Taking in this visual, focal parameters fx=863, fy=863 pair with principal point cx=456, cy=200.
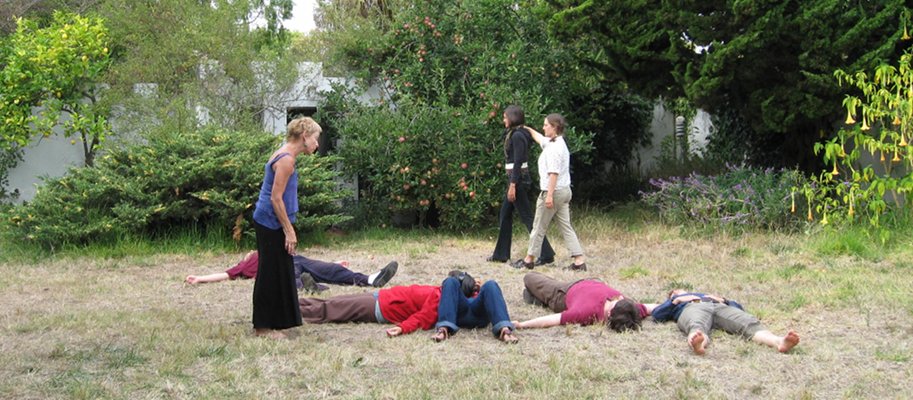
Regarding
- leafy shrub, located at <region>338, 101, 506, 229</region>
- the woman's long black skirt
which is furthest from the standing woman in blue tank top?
leafy shrub, located at <region>338, 101, 506, 229</region>

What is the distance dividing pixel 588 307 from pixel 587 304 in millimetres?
33

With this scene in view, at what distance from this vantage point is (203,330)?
5797mm

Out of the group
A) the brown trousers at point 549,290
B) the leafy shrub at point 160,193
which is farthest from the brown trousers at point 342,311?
the leafy shrub at point 160,193

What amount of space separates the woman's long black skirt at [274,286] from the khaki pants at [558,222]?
3.40 metres

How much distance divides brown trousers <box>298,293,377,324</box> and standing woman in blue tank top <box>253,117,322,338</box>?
479mm

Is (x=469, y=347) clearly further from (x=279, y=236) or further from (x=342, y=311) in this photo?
(x=279, y=236)

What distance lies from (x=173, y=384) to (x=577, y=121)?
905 centimetres

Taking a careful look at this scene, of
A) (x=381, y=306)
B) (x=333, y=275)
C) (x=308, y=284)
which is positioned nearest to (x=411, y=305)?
(x=381, y=306)

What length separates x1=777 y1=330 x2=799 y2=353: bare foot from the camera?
5.05m

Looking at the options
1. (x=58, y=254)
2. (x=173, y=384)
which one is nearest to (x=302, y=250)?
(x=58, y=254)

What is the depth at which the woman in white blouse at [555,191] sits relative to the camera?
829cm

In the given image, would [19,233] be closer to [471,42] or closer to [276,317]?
[276,317]

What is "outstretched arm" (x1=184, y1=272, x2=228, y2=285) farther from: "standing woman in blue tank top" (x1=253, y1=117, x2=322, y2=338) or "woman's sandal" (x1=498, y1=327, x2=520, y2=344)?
"woman's sandal" (x1=498, y1=327, x2=520, y2=344)

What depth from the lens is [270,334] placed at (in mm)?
5605
